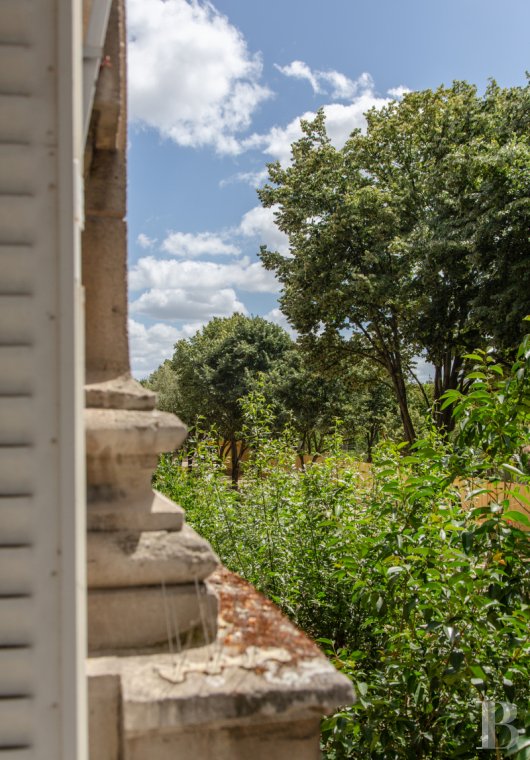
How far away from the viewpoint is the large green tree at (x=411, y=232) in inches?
518

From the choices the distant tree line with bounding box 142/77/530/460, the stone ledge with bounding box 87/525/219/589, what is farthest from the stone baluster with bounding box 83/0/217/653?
the distant tree line with bounding box 142/77/530/460

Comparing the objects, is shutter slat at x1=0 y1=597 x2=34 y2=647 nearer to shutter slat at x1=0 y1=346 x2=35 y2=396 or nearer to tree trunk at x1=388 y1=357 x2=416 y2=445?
shutter slat at x1=0 y1=346 x2=35 y2=396

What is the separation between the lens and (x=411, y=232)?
17359 millimetres

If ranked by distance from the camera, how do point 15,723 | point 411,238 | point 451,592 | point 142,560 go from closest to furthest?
point 15,723
point 142,560
point 451,592
point 411,238

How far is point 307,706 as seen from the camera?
1552 millimetres

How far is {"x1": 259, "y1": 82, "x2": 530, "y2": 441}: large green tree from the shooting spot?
1315 cm

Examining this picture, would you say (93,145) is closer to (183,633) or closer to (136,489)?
(136,489)

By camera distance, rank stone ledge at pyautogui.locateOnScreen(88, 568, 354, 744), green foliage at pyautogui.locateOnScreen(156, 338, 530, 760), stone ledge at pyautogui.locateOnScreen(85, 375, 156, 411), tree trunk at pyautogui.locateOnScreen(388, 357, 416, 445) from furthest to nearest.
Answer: tree trunk at pyautogui.locateOnScreen(388, 357, 416, 445)
green foliage at pyautogui.locateOnScreen(156, 338, 530, 760)
stone ledge at pyautogui.locateOnScreen(85, 375, 156, 411)
stone ledge at pyautogui.locateOnScreen(88, 568, 354, 744)

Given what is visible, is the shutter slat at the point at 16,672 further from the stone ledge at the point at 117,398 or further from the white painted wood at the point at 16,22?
the white painted wood at the point at 16,22

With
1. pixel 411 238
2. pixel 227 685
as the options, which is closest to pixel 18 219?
pixel 227 685

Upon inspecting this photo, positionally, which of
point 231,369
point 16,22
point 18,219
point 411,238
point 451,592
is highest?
point 411,238

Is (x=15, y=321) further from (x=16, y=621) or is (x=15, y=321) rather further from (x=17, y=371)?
(x=16, y=621)

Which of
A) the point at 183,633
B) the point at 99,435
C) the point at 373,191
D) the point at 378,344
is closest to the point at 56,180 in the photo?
the point at 99,435

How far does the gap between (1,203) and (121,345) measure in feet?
2.38
